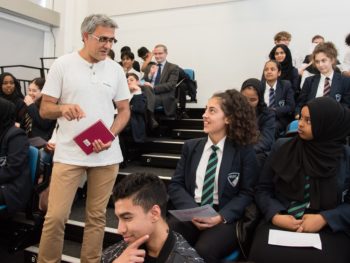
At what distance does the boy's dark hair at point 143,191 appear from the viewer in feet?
4.45

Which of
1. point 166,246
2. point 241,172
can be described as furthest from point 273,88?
point 166,246

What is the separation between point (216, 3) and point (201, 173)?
5.37 meters

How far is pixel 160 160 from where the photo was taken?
3.98 meters

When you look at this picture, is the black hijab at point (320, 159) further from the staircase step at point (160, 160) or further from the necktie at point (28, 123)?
the necktie at point (28, 123)

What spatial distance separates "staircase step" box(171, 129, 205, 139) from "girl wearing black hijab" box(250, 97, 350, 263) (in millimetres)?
2601

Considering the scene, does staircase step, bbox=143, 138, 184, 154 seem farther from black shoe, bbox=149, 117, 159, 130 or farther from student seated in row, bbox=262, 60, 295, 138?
student seated in row, bbox=262, 60, 295, 138

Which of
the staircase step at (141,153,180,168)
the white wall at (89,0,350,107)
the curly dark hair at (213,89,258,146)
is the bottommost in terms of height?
the staircase step at (141,153,180,168)

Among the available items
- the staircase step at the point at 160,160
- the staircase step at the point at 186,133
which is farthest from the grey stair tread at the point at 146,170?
the staircase step at the point at 186,133

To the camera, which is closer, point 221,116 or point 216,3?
point 221,116

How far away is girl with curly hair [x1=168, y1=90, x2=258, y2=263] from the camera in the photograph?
187 cm

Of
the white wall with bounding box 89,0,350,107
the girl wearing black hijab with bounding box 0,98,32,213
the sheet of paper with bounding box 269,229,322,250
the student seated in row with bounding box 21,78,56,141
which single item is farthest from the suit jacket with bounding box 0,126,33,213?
the white wall with bounding box 89,0,350,107

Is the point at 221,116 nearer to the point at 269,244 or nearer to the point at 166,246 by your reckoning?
the point at 269,244

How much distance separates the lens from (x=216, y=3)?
21.8 ft

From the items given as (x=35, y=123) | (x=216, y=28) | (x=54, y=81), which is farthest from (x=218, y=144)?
(x=216, y=28)
